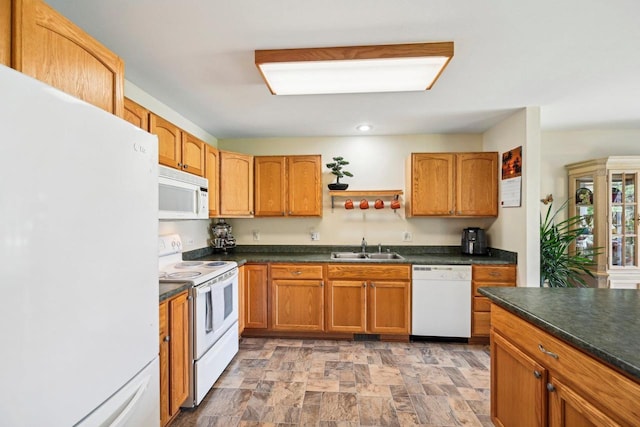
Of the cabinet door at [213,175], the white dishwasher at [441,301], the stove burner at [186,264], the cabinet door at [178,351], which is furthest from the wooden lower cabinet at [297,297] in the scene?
the cabinet door at [178,351]

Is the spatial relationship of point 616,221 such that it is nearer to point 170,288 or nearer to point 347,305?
point 347,305

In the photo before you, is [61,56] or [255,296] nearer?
[61,56]

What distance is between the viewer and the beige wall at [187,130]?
2295 millimetres

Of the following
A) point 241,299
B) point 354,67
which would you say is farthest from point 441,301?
point 354,67

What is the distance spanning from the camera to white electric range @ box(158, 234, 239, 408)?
193 cm

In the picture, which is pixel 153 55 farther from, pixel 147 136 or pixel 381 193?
pixel 381 193

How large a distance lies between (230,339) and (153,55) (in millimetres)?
2274

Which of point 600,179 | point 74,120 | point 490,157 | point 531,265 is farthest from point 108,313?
point 600,179

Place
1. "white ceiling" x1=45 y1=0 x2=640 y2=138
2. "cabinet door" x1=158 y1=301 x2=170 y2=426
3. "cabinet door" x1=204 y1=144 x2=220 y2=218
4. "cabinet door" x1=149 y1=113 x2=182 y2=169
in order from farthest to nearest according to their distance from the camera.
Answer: "cabinet door" x1=204 y1=144 x2=220 y2=218
"cabinet door" x1=149 y1=113 x2=182 y2=169
"cabinet door" x1=158 y1=301 x2=170 y2=426
"white ceiling" x1=45 y1=0 x2=640 y2=138

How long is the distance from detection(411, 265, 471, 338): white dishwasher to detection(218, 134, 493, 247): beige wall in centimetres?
66

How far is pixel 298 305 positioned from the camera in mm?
3051

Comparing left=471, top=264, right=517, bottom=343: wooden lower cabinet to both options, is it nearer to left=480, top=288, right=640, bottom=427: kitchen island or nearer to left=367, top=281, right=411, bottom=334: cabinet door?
left=367, top=281, right=411, bottom=334: cabinet door

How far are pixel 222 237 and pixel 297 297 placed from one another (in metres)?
1.22

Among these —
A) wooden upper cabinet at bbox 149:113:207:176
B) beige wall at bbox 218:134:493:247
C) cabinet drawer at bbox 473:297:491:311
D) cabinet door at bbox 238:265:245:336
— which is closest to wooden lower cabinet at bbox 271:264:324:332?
cabinet door at bbox 238:265:245:336
